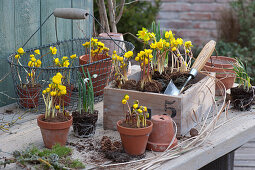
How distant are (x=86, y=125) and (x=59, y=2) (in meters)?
1.04

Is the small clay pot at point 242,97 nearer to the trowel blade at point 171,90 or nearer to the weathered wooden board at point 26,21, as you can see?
the trowel blade at point 171,90

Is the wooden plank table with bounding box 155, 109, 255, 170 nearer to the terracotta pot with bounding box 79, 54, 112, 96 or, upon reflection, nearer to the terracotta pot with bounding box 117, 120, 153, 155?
the terracotta pot with bounding box 117, 120, 153, 155

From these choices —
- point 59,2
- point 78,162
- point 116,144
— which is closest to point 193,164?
point 116,144

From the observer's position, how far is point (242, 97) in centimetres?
201

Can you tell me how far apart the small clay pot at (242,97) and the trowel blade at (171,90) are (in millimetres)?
370

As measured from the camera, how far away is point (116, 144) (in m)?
1.61

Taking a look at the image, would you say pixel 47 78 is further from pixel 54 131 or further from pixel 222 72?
pixel 222 72

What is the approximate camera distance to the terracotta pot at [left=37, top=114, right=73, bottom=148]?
1.54m

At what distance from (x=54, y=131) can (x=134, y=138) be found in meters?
0.31

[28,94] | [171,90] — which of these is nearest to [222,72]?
[171,90]

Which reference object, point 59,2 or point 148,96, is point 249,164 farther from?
point 59,2

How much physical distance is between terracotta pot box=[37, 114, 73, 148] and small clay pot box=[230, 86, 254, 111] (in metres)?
0.87

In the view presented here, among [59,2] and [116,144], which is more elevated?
[59,2]

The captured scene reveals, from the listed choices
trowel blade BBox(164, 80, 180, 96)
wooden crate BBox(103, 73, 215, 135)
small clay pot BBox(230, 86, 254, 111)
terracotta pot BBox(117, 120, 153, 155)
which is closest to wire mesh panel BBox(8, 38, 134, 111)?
wooden crate BBox(103, 73, 215, 135)
